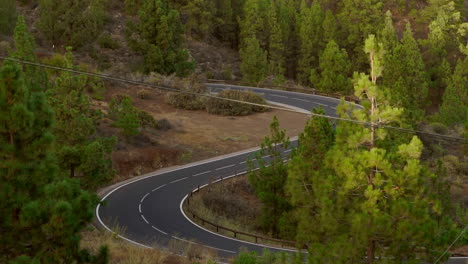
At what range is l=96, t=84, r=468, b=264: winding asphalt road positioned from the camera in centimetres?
2438

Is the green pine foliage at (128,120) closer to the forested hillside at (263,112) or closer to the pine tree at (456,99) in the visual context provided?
the forested hillside at (263,112)

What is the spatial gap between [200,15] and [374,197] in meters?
63.3

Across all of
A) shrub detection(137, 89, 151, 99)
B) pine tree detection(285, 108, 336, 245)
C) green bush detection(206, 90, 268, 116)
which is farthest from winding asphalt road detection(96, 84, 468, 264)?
shrub detection(137, 89, 151, 99)

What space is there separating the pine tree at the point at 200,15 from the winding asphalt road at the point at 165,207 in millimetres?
39280

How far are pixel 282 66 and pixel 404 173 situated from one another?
198ft

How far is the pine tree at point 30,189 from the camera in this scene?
10.9 meters

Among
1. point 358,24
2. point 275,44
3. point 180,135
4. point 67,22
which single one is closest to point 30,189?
point 180,135

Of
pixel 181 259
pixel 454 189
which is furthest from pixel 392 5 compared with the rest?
pixel 181 259

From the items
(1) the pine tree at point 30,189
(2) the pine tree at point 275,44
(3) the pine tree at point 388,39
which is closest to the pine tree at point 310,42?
(2) the pine tree at point 275,44

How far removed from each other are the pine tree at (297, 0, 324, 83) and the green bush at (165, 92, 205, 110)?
2583cm

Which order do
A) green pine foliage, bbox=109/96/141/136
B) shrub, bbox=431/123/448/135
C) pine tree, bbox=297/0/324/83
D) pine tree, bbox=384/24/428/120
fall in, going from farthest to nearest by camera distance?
1. pine tree, bbox=297/0/324/83
2. pine tree, bbox=384/24/428/120
3. shrub, bbox=431/123/448/135
4. green pine foliage, bbox=109/96/141/136

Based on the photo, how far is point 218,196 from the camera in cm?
3138

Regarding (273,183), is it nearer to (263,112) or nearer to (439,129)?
(439,129)

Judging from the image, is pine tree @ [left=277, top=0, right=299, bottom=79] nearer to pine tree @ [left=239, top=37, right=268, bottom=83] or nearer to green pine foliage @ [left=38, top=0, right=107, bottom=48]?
pine tree @ [left=239, top=37, right=268, bottom=83]
